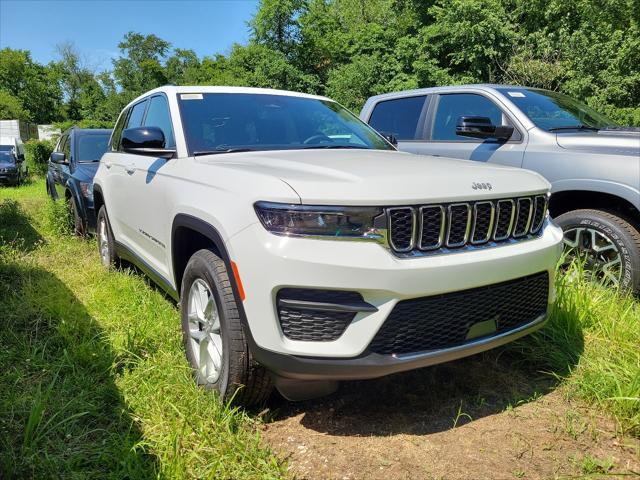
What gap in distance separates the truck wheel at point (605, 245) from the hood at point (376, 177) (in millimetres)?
1281

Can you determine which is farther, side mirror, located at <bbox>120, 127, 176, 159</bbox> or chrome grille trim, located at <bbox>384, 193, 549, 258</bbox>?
side mirror, located at <bbox>120, 127, 176, 159</bbox>

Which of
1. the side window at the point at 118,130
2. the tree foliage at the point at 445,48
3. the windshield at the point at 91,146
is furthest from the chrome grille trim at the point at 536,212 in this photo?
the tree foliage at the point at 445,48

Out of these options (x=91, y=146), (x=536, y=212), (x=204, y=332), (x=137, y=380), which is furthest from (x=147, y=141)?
(x=91, y=146)

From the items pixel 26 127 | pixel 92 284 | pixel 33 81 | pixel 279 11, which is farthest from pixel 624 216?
pixel 33 81

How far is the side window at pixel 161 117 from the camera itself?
3.29 m

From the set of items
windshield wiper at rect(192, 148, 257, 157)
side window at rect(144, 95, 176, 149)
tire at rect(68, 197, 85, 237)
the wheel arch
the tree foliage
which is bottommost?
tire at rect(68, 197, 85, 237)

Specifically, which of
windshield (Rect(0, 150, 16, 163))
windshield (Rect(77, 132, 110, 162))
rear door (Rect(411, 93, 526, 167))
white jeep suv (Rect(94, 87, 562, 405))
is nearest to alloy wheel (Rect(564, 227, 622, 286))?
rear door (Rect(411, 93, 526, 167))

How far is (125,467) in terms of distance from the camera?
2080mm

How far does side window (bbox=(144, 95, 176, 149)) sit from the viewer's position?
3.29 meters

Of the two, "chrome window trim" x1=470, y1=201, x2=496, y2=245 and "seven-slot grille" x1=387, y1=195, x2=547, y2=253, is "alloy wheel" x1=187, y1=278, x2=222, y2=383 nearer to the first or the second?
"seven-slot grille" x1=387, y1=195, x2=547, y2=253

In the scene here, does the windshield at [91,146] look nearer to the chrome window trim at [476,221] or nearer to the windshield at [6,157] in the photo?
the chrome window trim at [476,221]

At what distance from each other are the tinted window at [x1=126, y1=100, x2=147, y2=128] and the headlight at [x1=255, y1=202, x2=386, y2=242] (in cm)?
287

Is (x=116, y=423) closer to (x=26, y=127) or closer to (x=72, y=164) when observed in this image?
(x=72, y=164)

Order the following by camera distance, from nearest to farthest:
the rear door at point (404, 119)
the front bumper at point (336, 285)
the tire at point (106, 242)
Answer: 1. the front bumper at point (336, 285)
2. the tire at point (106, 242)
3. the rear door at point (404, 119)
